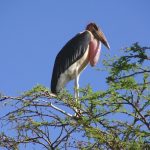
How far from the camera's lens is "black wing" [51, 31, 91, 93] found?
1047 cm

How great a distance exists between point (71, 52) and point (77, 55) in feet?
0.43

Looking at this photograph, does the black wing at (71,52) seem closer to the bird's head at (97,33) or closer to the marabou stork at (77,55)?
the marabou stork at (77,55)

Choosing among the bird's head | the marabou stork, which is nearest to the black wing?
the marabou stork

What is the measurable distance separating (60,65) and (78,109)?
309 cm

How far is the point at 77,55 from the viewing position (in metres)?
10.7

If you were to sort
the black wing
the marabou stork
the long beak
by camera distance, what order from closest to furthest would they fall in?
the marabou stork < the black wing < the long beak

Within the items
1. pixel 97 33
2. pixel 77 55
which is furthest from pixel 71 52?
pixel 97 33

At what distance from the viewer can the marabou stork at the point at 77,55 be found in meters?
10.3

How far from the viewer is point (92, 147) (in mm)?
7449

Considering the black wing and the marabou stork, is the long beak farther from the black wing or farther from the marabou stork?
the black wing

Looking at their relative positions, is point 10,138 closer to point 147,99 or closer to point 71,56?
point 147,99

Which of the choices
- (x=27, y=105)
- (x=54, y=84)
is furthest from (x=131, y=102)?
(x=54, y=84)

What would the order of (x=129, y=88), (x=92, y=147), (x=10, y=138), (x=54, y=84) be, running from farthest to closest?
(x=54, y=84) → (x=10, y=138) → (x=92, y=147) → (x=129, y=88)

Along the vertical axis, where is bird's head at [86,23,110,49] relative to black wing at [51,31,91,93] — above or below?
above
